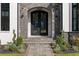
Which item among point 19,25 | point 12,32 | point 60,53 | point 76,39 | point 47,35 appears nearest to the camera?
point 60,53

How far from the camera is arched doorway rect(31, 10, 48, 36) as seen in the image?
20797mm

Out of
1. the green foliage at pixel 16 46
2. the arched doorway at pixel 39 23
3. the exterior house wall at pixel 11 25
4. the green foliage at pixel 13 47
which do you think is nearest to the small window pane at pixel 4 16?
the exterior house wall at pixel 11 25

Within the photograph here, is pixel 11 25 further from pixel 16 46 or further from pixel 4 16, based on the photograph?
pixel 16 46

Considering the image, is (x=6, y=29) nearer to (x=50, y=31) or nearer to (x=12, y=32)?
(x=12, y=32)

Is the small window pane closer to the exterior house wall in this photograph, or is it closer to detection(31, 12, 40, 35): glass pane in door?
the exterior house wall

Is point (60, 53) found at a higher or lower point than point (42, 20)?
lower

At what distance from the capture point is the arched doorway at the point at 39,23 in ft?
68.2

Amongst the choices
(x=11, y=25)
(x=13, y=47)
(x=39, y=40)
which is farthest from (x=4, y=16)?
(x=13, y=47)

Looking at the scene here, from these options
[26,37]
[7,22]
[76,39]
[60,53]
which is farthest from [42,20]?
[60,53]

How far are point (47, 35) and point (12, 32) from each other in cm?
368


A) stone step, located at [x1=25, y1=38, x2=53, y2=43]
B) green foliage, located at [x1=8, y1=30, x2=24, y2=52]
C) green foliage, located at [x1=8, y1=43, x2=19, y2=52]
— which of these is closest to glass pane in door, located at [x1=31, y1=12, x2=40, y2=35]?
stone step, located at [x1=25, y1=38, x2=53, y2=43]

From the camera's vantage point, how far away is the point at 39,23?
2108cm

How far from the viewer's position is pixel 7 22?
1819 cm

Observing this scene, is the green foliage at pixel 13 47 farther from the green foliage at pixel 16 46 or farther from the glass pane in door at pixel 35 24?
the glass pane in door at pixel 35 24
